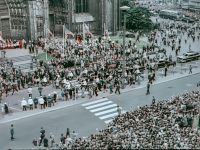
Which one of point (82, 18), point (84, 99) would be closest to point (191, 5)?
point (82, 18)

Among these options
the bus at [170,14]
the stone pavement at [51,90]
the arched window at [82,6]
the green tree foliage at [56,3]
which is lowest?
the stone pavement at [51,90]

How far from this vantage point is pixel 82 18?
68375 millimetres

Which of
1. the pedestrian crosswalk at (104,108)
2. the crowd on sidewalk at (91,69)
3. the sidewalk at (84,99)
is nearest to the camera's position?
the pedestrian crosswalk at (104,108)

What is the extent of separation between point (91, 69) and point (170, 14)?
49.1m

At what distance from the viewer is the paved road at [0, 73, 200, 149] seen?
3456 cm

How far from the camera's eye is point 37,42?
2411 inches

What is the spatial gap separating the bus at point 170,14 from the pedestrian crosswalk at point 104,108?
54319 mm

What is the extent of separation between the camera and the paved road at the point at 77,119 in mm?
34562

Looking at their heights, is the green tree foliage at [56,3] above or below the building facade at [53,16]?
above

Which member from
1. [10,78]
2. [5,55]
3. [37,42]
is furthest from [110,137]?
[37,42]

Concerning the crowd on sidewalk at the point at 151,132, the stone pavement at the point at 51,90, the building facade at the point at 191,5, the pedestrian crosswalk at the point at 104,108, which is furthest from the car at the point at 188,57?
the building facade at the point at 191,5

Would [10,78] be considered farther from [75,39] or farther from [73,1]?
[73,1]

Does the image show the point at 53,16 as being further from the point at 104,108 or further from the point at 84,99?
the point at 104,108

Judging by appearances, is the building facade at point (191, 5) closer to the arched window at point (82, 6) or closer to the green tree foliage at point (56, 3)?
the arched window at point (82, 6)
